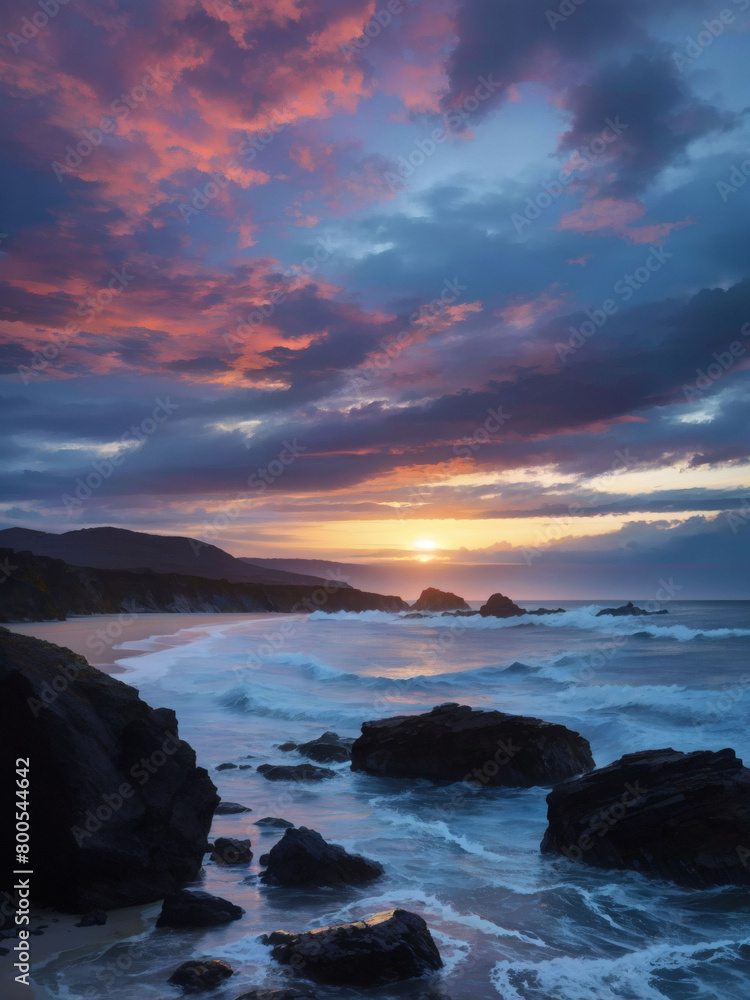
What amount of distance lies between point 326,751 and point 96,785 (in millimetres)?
10929

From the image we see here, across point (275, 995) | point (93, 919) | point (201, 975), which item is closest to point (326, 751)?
point (93, 919)

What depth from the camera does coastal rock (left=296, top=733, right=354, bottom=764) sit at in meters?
18.7

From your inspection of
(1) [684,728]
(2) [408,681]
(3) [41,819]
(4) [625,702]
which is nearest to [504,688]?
(2) [408,681]

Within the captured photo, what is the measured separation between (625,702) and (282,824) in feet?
63.8

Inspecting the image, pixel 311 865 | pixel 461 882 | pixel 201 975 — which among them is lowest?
pixel 461 882

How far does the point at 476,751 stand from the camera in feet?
55.6

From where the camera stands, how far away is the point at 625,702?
27672 mm

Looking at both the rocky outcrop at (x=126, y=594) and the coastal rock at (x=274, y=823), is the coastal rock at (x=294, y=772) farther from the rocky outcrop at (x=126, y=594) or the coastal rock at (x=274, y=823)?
the rocky outcrop at (x=126, y=594)

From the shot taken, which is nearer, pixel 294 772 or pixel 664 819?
pixel 664 819

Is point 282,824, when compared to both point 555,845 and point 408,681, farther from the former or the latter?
point 408,681

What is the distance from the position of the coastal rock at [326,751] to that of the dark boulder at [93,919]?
1071 centimetres

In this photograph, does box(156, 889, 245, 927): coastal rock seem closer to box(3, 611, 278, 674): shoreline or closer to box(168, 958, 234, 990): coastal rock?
box(168, 958, 234, 990): coastal rock

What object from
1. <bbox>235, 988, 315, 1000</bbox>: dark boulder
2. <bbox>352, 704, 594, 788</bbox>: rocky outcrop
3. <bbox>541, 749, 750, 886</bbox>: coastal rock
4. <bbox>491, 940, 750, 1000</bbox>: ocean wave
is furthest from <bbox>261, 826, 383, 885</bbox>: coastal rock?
<bbox>352, 704, 594, 788</bbox>: rocky outcrop

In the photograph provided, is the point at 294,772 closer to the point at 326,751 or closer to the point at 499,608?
the point at 326,751
